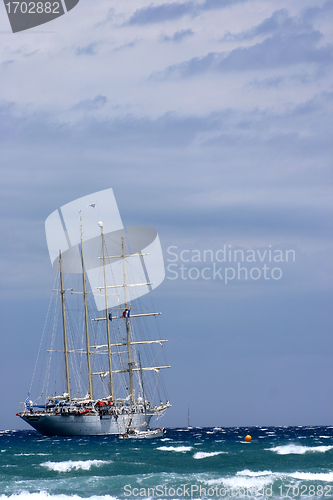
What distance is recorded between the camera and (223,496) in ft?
153

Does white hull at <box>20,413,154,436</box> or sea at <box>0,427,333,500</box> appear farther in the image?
white hull at <box>20,413,154,436</box>

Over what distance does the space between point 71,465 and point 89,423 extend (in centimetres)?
4924

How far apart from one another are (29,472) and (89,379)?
61801mm

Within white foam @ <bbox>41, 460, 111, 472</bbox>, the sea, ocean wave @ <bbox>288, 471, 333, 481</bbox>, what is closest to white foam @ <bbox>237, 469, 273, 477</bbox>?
the sea

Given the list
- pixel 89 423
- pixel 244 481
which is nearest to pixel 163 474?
pixel 244 481

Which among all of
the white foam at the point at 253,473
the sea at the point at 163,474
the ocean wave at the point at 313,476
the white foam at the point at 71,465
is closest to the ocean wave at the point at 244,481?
the sea at the point at 163,474

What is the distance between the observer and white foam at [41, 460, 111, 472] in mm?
62362

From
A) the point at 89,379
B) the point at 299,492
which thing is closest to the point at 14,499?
the point at 299,492

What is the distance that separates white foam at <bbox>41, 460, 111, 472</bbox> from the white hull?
44078mm

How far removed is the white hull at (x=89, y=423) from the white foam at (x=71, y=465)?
4408 cm

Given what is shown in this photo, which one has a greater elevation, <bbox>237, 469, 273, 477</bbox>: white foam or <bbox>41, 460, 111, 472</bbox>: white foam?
<bbox>41, 460, 111, 472</bbox>: white foam

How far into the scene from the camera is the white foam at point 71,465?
62362mm

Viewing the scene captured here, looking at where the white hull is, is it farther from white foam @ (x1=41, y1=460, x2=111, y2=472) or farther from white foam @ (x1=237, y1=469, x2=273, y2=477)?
white foam @ (x1=237, y1=469, x2=273, y2=477)

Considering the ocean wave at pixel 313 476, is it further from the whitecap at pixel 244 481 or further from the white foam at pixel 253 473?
the whitecap at pixel 244 481
